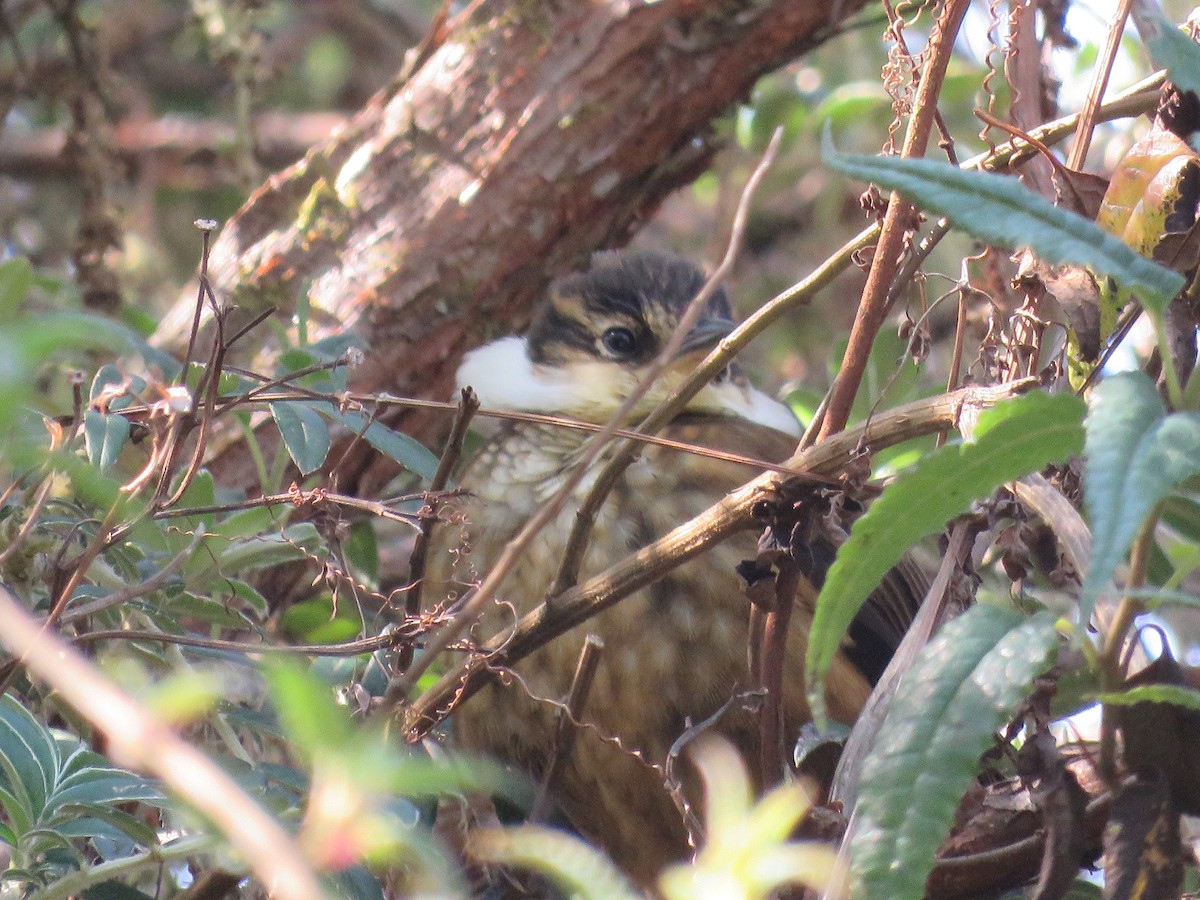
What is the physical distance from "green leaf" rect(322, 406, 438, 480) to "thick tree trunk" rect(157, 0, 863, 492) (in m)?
0.79

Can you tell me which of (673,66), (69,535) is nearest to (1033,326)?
(69,535)

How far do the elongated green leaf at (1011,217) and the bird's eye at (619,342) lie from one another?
1.79 metres

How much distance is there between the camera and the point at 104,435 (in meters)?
1.63

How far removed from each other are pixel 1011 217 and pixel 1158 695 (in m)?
0.40

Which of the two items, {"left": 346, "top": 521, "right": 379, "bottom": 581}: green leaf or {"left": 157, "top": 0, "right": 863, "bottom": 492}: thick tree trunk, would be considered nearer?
{"left": 346, "top": 521, "right": 379, "bottom": 581}: green leaf

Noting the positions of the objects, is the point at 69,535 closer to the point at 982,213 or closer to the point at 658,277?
the point at 982,213

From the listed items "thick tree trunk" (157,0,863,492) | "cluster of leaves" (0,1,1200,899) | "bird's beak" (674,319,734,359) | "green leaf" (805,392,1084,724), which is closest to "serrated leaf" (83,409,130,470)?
"cluster of leaves" (0,1,1200,899)

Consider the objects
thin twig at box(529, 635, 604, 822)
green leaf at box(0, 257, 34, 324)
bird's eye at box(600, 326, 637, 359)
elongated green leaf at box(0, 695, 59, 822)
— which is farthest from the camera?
bird's eye at box(600, 326, 637, 359)

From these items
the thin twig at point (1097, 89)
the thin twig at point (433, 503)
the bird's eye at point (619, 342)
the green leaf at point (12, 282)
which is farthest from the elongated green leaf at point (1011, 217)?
the bird's eye at point (619, 342)

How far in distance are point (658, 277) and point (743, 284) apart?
1.55m

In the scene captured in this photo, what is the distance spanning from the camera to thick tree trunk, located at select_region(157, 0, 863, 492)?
9.56 feet

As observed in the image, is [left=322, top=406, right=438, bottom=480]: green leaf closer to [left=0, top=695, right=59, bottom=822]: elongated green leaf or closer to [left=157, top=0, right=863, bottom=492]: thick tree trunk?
[left=0, top=695, right=59, bottom=822]: elongated green leaf

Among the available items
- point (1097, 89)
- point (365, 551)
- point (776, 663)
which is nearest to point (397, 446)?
point (365, 551)

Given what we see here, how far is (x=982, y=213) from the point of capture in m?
1.21
